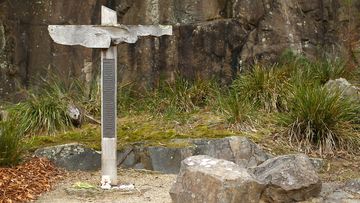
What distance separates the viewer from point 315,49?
455 inches

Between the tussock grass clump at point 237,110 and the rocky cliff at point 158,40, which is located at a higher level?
the rocky cliff at point 158,40

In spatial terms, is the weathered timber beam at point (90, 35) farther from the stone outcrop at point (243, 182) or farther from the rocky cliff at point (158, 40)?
the rocky cliff at point (158, 40)

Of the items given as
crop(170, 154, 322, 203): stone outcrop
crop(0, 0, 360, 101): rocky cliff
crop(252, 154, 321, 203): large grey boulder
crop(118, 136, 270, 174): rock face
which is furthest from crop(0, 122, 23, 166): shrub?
crop(0, 0, 360, 101): rocky cliff

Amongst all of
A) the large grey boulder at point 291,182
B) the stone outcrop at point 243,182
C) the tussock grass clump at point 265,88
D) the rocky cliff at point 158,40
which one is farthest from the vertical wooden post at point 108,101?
the rocky cliff at point 158,40

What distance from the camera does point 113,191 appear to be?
7059 mm

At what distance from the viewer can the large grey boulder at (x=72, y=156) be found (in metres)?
8.18

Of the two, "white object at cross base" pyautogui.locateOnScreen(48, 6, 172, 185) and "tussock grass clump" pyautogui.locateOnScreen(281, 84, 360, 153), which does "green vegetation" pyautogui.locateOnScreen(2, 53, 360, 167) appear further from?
"white object at cross base" pyautogui.locateOnScreen(48, 6, 172, 185)

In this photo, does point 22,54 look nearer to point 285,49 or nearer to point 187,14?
point 187,14

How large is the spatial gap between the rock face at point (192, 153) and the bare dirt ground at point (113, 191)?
266 mm

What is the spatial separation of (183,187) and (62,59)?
18.1 feet

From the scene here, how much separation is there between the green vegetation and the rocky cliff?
1.19 ft

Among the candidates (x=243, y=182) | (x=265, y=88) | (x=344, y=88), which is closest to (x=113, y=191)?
(x=243, y=182)

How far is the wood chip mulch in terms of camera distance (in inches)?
262

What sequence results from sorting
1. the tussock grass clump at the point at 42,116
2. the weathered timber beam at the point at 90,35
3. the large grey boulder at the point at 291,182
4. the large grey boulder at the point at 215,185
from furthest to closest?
the tussock grass clump at the point at 42,116 → the weathered timber beam at the point at 90,35 → the large grey boulder at the point at 291,182 → the large grey boulder at the point at 215,185
